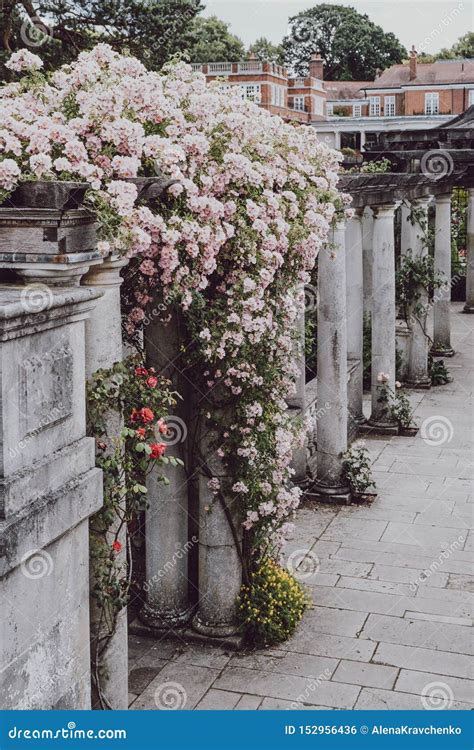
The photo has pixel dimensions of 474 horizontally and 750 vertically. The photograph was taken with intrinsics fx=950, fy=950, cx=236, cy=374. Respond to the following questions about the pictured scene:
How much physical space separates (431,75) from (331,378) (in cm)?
6068

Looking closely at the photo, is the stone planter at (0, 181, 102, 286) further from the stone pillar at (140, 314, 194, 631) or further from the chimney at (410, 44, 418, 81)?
the chimney at (410, 44, 418, 81)

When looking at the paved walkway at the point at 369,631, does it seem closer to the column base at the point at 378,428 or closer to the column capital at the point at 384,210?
the column base at the point at 378,428

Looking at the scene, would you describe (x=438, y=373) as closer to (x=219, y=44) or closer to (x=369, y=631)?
(x=369, y=631)

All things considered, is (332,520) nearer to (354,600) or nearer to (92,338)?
(354,600)

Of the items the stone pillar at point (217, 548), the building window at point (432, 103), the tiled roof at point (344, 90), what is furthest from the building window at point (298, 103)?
the stone pillar at point (217, 548)

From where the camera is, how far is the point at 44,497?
436cm

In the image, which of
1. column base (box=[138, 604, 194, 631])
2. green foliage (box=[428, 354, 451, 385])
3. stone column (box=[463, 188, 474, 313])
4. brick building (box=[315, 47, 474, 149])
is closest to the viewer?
column base (box=[138, 604, 194, 631])

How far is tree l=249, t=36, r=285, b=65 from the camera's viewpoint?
7050 centimetres

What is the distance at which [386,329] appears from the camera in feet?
46.0

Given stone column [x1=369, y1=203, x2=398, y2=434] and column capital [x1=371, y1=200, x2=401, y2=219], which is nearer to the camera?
column capital [x1=371, y1=200, x2=401, y2=219]

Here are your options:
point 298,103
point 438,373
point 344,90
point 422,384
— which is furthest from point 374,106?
point 422,384

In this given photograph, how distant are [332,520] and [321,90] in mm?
60598

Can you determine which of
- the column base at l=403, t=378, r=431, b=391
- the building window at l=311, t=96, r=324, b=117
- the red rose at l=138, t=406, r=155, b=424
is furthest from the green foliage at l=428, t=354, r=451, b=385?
the building window at l=311, t=96, r=324, b=117

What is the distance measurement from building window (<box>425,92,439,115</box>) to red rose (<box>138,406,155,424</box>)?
63.8 meters
